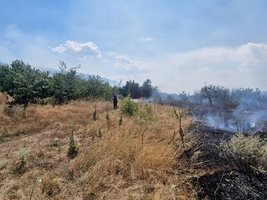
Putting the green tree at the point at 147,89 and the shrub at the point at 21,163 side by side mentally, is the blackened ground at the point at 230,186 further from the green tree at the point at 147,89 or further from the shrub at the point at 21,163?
the green tree at the point at 147,89

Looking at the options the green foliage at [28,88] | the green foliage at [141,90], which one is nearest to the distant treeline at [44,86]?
the green foliage at [28,88]

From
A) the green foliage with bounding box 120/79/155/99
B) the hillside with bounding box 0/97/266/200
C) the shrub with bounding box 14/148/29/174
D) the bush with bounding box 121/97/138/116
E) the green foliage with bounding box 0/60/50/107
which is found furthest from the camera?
the green foliage with bounding box 120/79/155/99

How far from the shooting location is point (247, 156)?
15.2 feet

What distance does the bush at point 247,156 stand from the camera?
4544 millimetres

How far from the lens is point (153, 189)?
4.30 meters

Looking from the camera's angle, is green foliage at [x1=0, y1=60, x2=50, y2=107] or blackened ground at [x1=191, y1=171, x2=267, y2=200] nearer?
blackened ground at [x1=191, y1=171, x2=267, y2=200]

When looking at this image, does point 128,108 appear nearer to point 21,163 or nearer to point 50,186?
point 21,163

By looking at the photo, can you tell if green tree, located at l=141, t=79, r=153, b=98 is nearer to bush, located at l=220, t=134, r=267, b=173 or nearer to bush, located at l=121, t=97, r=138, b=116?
bush, located at l=121, t=97, r=138, b=116

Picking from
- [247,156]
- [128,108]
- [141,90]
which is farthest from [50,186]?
[141,90]

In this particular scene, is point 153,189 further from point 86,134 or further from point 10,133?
point 10,133

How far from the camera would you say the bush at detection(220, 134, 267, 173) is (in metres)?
4.54

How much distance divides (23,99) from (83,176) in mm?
13149

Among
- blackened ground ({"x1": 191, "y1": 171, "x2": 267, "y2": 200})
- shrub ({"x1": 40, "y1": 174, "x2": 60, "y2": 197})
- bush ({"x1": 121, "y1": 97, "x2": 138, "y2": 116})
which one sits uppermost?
bush ({"x1": 121, "y1": 97, "x2": 138, "y2": 116})

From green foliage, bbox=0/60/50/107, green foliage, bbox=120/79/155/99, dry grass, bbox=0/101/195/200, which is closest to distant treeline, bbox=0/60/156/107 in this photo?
green foliage, bbox=0/60/50/107
